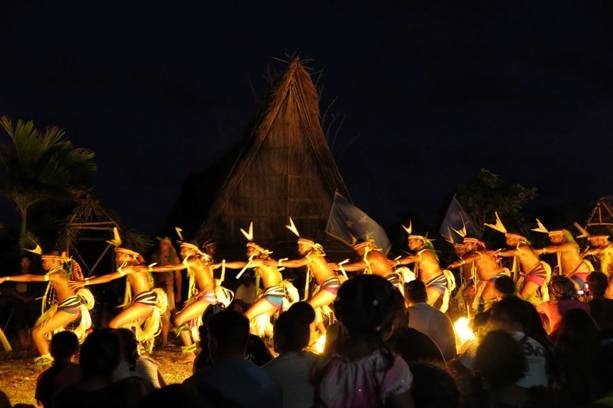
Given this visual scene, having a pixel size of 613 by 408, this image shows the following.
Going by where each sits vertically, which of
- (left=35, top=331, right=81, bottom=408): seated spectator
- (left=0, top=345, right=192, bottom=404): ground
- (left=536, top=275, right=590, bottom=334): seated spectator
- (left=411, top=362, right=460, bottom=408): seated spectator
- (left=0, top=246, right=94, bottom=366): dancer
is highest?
(left=411, top=362, right=460, bottom=408): seated spectator

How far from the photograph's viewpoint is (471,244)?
12.2 meters

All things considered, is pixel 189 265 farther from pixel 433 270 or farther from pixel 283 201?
pixel 283 201

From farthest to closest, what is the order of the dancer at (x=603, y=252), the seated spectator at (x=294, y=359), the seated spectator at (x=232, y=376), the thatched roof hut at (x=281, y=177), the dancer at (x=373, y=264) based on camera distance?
A: the thatched roof hut at (x=281, y=177)
the dancer at (x=603, y=252)
the dancer at (x=373, y=264)
the seated spectator at (x=294, y=359)
the seated spectator at (x=232, y=376)

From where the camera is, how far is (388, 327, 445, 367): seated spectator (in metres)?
3.62

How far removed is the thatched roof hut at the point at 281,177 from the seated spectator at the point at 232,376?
1215 centimetres

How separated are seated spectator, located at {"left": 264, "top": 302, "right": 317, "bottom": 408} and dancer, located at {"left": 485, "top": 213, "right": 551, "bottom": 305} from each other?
8132mm

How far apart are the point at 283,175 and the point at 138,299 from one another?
6.68 meters

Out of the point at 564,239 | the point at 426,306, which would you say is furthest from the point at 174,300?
the point at 426,306

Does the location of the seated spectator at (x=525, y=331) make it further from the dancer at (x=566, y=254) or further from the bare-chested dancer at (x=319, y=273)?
the dancer at (x=566, y=254)

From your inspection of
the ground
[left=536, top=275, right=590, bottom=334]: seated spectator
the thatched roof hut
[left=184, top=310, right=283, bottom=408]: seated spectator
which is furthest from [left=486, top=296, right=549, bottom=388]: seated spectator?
the thatched roof hut

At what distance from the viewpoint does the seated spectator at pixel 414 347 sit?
11.9ft

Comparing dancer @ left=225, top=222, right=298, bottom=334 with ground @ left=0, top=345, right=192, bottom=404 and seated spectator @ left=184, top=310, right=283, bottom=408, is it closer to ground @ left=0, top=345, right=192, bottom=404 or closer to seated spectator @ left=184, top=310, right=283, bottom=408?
ground @ left=0, top=345, right=192, bottom=404

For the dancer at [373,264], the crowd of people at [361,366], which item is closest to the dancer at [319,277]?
the dancer at [373,264]

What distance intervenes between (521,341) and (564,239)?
9.29 m
